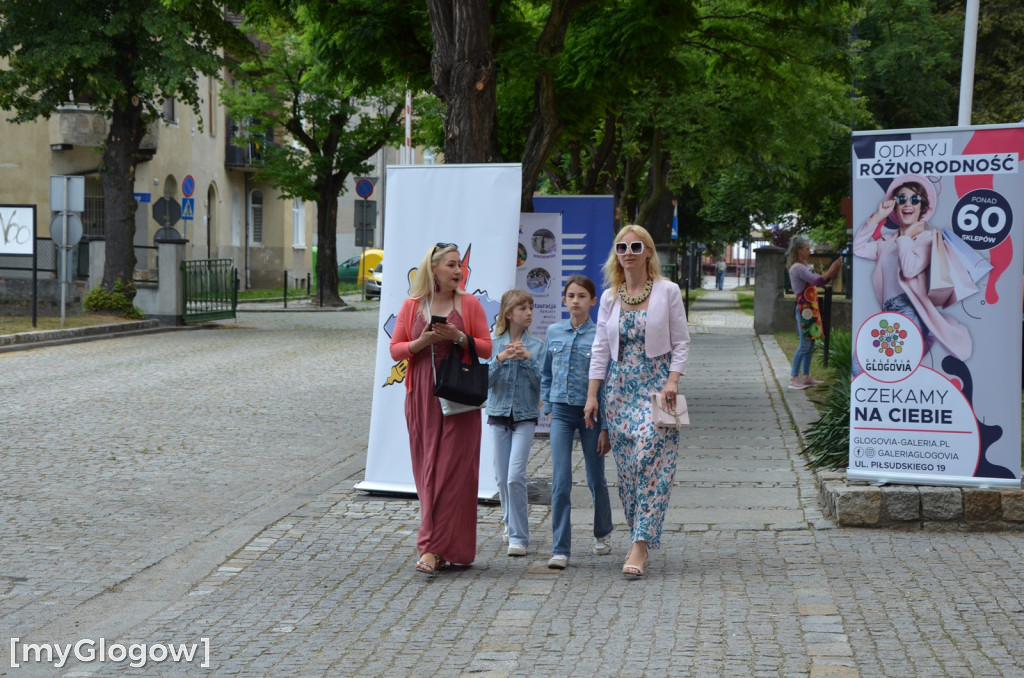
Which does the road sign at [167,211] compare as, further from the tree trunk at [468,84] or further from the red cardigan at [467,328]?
the red cardigan at [467,328]

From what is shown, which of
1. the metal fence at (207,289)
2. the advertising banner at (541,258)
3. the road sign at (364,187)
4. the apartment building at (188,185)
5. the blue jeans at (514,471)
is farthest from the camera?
the road sign at (364,187)

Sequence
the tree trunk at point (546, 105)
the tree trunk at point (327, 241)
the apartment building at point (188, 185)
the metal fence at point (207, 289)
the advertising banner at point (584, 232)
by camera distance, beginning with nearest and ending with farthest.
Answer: the advertising banner at point (584, 232)
the tree trunk at point (546, 105)
the metal fence at point (207, 289)
the apartment building at point (188, 185)
the tree trunk at point (327, 241)

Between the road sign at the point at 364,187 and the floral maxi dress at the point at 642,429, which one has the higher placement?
the road sign at the point at 364,187

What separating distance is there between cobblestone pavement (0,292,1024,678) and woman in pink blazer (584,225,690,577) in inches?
14.8

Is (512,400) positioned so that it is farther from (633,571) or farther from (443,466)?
(633,571)

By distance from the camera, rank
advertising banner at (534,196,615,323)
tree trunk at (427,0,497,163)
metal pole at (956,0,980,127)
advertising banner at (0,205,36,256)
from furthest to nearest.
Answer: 1. advertising banner at (0,205,36,256)
2. metal pole at (956,0,980,127)
3. advertising banner at (534,196,615,323)
4. tree trunk at (427,0,497,163)

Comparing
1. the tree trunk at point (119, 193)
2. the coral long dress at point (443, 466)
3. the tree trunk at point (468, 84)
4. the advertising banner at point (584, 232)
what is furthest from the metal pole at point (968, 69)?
the tree trunk at point (119, 193)

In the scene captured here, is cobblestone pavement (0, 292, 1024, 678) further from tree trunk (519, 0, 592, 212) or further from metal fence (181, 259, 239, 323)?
metal fence (181, 259, 239, 323)

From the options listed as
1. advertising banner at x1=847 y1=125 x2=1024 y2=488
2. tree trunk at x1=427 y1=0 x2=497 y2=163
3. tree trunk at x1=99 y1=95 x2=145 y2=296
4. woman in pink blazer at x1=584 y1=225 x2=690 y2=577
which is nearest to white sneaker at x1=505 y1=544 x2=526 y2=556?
woman in pink blazer at x1=584 y1=225 x2=690 y2=577

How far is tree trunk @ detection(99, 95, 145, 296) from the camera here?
29484mm

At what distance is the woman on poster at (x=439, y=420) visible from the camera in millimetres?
7121

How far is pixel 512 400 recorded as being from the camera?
7562 millimetres

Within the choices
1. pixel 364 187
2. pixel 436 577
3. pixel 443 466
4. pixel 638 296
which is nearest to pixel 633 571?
pixel 436 577

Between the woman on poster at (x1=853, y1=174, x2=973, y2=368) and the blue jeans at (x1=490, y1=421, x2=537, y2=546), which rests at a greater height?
the woman on poster at (x1=853, y1=174, x2=973, y2=368)
